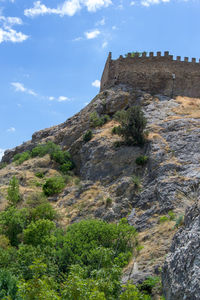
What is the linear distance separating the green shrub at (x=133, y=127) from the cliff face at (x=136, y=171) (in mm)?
704

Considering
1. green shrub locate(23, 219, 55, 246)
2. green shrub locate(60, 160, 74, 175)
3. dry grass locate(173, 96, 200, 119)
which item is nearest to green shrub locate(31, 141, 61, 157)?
green shrub locate(60, 160, 74, 175)

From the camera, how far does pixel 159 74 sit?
108 ft

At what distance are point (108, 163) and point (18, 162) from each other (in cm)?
1017

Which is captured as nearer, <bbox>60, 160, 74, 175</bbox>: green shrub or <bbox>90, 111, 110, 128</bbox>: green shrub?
<bbox>60, 160, 74, 175</bbox>: green shrub

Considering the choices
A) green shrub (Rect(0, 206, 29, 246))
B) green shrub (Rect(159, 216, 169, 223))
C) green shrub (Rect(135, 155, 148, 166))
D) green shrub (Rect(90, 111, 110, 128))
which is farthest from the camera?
green shrub (Rect(90, 111, 110, 128))

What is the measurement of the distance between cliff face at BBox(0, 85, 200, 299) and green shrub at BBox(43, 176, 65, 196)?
50cm

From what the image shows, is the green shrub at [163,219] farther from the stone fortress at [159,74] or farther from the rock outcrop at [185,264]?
the stone fortress at [159,74]

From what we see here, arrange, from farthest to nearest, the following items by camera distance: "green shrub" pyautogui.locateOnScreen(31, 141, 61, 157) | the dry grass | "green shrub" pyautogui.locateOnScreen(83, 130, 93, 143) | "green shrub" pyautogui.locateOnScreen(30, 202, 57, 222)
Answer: "green shrub" pyautogui.locateOnScreen(31, 141, 61, 157) < "green shrub" pyautogui.locateOnScreen(83, 130, 93, 143) < the dry grass < "green shrub" pyautogui.locateOnScreen(30, 202, 57, 222)

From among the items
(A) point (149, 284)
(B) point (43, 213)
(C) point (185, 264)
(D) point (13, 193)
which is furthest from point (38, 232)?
(C) point (185, 264)

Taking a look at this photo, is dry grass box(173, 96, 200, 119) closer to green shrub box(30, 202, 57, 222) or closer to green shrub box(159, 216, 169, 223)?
green shrub box(159, 216, 169, 223)

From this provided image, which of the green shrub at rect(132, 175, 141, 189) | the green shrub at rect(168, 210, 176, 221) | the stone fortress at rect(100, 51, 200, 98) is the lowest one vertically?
the green shrub at rect(168, 210, 176, 221)

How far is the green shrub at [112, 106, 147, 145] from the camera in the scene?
2631cm

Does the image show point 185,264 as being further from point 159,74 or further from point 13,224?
point 159,74

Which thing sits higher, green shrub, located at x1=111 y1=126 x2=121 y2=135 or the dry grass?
the dry grass
